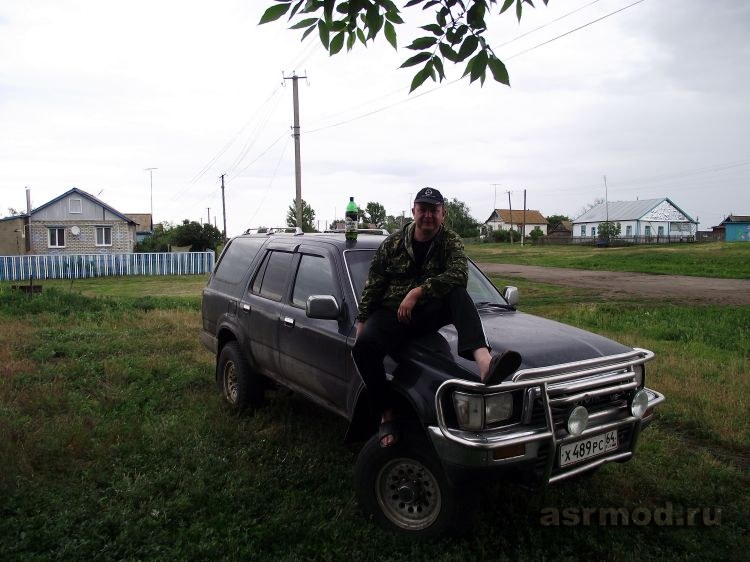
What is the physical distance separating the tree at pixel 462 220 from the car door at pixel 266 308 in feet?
261

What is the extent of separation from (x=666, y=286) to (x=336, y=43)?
746 inches

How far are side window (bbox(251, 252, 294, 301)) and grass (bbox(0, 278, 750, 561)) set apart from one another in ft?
3.77

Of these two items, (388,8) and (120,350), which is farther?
(120,350)

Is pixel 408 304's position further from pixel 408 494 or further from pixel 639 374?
pixel 639 374

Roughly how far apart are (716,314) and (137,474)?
11.3 metres

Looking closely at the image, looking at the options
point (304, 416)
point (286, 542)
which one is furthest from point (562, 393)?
point (304, 416)

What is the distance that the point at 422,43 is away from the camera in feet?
10.5

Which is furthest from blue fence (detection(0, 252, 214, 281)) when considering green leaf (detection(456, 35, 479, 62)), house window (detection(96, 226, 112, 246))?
green leaf (detection(456, 35, 479, 62))

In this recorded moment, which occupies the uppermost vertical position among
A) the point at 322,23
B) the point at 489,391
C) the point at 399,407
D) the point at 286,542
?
the point at 322,23

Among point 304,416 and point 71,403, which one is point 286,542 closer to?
point 304,416

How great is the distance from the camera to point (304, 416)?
18.6 feet

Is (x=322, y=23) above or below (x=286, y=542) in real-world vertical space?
above

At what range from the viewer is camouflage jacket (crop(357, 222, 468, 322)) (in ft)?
12.3

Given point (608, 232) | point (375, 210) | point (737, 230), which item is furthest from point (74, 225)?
point (737, 230)
